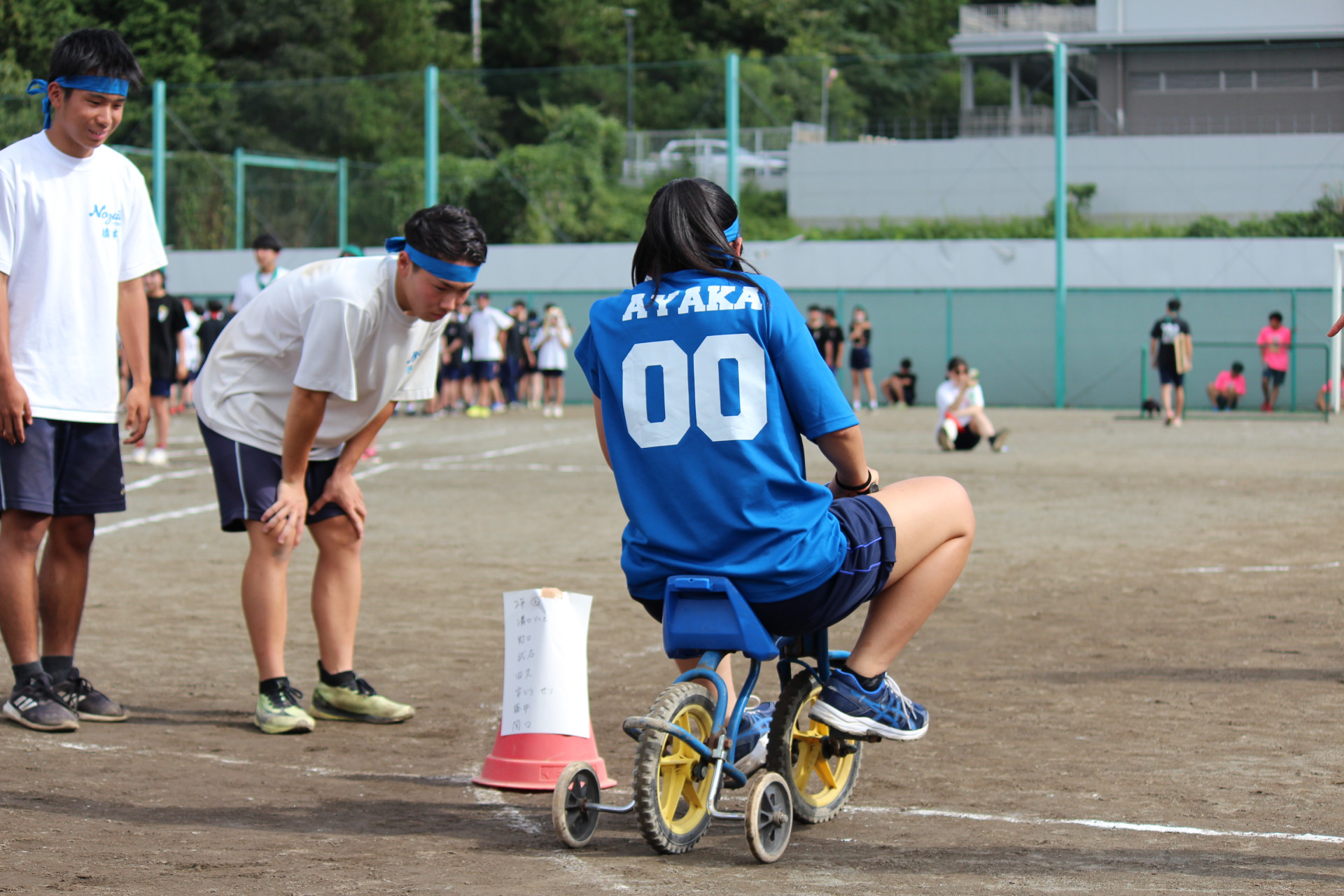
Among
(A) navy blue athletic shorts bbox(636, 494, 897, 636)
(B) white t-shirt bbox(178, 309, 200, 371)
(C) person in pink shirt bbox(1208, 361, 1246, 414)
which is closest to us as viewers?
(A) navy blue athletic shorts bbox(636, 494, 897, 636)

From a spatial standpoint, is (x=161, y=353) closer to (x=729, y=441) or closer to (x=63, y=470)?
(x=63, y=470)

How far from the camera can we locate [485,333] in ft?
83.1

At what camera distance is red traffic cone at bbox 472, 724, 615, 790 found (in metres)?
4.74

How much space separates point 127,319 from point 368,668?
6.07 feet

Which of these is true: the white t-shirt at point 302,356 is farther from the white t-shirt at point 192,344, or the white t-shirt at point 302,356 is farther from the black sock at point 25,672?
the white t-shirt at point 192,344

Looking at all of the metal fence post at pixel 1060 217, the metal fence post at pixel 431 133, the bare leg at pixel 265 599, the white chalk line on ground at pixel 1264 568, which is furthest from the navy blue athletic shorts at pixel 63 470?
the metal fence post at pixel 431 133

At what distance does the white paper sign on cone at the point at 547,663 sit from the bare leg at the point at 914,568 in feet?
3.16

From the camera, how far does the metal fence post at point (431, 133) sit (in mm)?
36219

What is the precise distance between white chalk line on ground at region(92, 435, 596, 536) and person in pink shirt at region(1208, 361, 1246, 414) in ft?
43.1

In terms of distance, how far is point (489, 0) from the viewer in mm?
80438

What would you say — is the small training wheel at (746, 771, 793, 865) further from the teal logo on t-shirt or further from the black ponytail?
the teal logo on t-shirt

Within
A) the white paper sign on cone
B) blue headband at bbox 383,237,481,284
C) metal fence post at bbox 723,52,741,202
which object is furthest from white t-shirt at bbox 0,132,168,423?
metal fence post at bbox 723,52,741,202

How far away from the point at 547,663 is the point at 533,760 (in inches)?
12.0

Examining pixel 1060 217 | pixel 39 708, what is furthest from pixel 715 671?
pixel 1060 217
